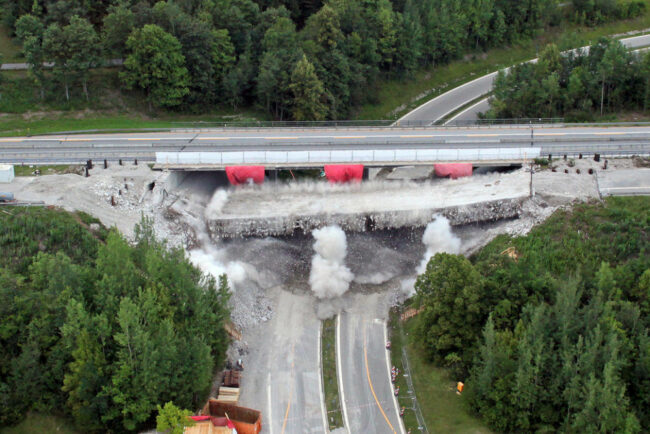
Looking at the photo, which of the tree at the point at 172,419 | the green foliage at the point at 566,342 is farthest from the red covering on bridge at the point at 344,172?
the tree at the point at 172,419

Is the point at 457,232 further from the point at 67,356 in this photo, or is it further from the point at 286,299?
the point at 67,356

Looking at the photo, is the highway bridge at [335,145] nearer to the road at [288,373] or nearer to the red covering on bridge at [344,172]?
the red covering on bridge at [344,172]

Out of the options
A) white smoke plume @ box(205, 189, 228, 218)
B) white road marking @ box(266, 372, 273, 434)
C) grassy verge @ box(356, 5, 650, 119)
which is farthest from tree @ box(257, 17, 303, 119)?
white road marking @ box(266, 372, 273, 434)

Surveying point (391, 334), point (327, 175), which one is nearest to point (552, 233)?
point (391, 334)

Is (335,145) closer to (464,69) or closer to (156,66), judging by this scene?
(156,66)

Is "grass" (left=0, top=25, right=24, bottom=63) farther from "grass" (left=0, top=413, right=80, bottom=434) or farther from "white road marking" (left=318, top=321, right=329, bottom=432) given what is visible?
"white road marking" (left=318, top=321, right=329, bottom=432)

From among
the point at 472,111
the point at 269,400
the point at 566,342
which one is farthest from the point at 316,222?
the point at 472,111
